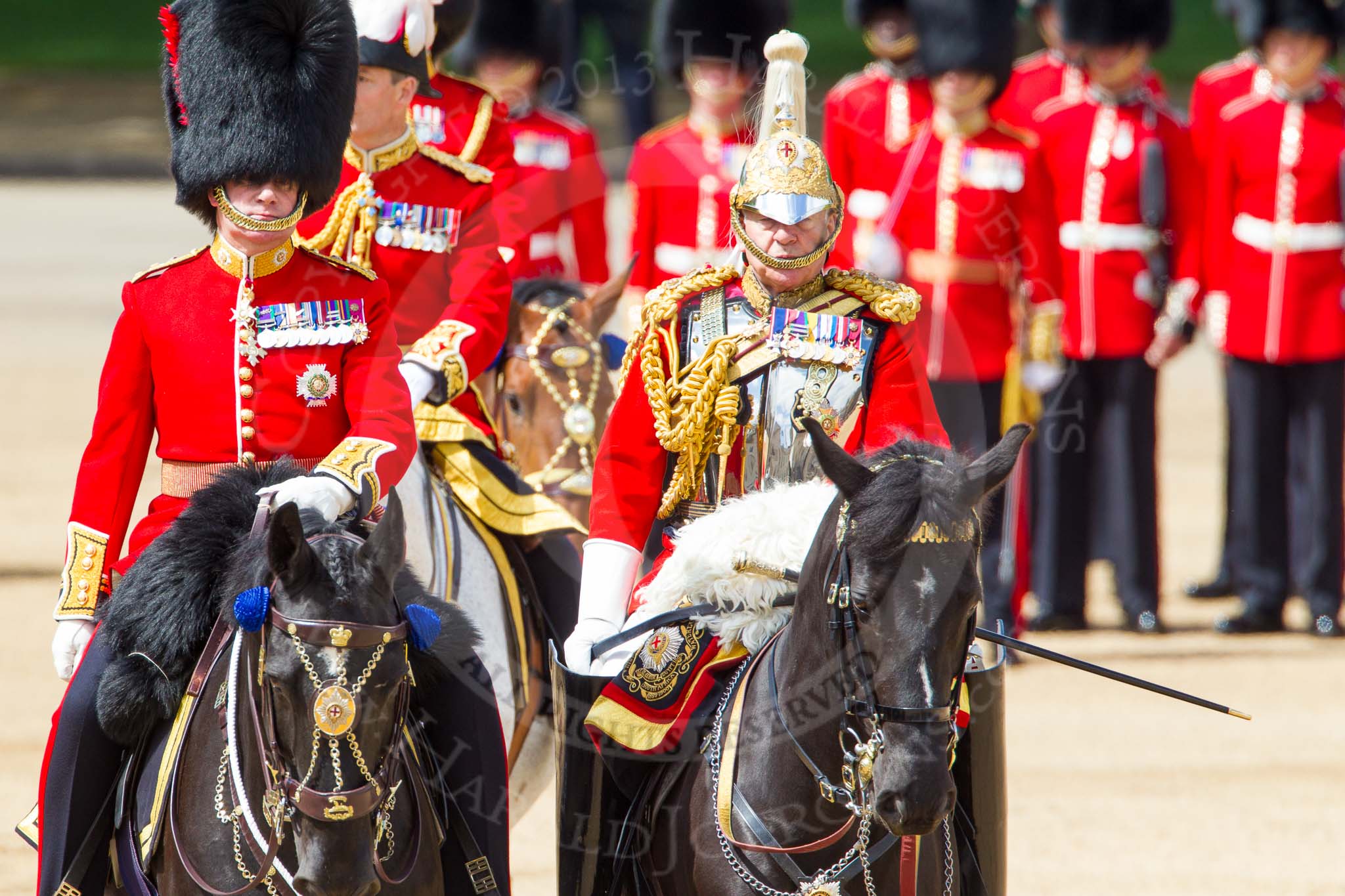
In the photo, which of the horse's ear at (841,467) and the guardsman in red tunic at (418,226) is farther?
the guardsman in red tunic at (418,226)

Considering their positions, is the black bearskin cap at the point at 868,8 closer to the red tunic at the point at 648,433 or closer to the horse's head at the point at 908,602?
the red tunic at the point at 648,433

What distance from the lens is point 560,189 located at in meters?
7.90

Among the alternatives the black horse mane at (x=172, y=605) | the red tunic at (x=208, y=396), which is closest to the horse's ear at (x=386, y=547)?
the black horse mane at (x=172, y=605)

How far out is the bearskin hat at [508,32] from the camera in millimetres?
8070

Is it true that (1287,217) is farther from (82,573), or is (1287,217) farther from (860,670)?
(82,573)

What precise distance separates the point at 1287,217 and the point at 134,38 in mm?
17227

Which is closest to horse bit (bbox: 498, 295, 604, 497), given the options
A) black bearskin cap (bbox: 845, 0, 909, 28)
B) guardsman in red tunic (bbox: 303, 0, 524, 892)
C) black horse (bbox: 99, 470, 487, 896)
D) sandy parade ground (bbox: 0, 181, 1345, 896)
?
guardsman in red tunic (bbox: 303, 0, 524, 892)

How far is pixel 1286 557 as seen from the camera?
7.82 meters

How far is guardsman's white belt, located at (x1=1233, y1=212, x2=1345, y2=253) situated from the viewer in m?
7.62

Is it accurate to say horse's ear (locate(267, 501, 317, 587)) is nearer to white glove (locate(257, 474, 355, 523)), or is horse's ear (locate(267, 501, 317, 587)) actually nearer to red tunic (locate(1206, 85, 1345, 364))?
white glove (locate(257, 474, 355, 523))

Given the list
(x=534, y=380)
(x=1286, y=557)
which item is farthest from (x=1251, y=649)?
(x=534, y=380)

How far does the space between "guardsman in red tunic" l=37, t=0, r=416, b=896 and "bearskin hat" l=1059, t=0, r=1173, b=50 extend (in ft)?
15.1

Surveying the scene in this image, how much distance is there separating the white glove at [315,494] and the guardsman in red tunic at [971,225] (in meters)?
4.00

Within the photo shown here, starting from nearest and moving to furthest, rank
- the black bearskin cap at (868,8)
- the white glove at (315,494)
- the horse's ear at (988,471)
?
the horse's ear at (988,471)
the white glove at (315,494)
the black bearskin cap at (868,8)
